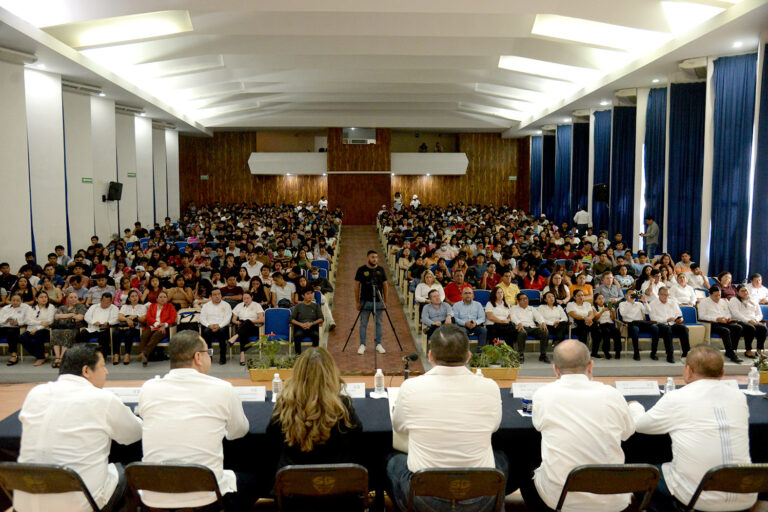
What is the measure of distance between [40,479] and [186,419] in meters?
0.67

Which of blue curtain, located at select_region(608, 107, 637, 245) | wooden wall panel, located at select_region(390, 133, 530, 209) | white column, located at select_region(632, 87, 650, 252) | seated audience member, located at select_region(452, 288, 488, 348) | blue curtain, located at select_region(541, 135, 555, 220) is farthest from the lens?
wooden wall panel, located at select_region(390, 133, 530, 209)

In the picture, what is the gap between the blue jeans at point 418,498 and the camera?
2.91 meters

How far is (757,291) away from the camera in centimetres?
877

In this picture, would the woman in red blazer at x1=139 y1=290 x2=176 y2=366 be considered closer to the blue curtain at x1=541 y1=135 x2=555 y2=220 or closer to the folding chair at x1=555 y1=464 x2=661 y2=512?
the folding chair at x1=555 y1=464 x2=661 y2=512

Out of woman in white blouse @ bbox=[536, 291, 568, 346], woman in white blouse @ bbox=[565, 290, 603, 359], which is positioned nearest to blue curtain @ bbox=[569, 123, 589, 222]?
woman in white blouse @ bbox=[565, 290, 603, 359]

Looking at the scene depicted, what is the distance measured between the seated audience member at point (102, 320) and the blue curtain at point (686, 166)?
991 cm

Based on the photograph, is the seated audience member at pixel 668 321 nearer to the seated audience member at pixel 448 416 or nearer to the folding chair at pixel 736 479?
the folding chair at pixel 736 479

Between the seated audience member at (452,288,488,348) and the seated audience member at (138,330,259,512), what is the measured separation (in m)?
5.52

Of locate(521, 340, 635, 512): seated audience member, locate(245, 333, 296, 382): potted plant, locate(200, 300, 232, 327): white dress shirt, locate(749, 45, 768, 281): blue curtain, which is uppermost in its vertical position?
locate(749, 45, 768, 281): blue curtain

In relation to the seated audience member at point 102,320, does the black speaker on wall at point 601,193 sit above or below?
above

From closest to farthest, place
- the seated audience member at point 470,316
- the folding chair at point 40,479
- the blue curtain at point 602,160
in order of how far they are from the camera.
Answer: the folding chair at point 40,479 < the seated audience member at point 470,316 < the blue curtain at point 602,160

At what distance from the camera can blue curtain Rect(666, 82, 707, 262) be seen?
450 inches

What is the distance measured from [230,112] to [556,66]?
12688mm

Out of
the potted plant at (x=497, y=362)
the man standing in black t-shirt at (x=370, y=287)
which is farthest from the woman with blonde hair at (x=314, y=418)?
the man standing in black t-shirt at (x=370, y=287)
